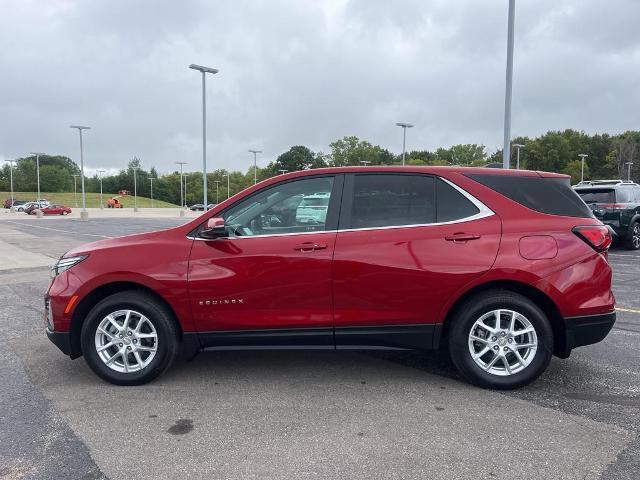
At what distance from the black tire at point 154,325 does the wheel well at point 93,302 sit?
0.11 ft

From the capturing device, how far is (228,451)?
3062 mm

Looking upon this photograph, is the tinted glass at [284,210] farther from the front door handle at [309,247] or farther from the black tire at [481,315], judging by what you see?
the black tire at [481,315]

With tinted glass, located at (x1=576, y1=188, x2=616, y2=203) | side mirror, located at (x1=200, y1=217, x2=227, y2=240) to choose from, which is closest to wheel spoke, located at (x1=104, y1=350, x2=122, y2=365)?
side mirror, located at (x1=200, y1=217, x2=227, y2=240)

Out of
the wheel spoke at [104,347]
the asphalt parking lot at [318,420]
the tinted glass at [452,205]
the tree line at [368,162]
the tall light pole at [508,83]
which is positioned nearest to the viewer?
the asphalt parking lot at [318,420]

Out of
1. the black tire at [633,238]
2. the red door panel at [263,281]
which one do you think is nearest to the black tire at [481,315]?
the red door panel at [263,281]

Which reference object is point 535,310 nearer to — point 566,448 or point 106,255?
point 566,448

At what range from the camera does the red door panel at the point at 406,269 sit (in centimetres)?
386

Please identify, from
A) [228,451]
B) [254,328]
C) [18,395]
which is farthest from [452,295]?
[18,395]

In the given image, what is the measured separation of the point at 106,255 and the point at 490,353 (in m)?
3.04

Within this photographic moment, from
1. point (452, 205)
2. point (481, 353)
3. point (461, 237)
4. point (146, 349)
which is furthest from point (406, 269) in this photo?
point (146, 349)

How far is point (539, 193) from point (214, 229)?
8.27 feet

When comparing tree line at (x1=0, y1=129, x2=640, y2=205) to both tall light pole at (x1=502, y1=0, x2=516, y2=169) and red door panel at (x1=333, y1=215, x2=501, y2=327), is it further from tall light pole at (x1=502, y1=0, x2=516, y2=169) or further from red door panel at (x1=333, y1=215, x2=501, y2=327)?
red door panel at (x1=333, y1=215, x2=501, y2=327)

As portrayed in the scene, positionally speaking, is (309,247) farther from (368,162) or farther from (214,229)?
(368,162)

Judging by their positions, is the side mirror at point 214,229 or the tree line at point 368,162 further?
the tree line at point 368,162
